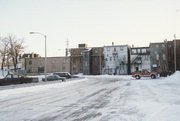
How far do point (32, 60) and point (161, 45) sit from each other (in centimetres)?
5648

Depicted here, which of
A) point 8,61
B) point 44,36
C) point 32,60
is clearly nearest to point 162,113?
point 44,36

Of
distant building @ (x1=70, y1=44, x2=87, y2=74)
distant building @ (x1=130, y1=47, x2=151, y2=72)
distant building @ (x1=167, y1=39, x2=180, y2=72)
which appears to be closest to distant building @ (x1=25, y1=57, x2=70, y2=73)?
distant building @ (x1=70, y1=44, x2=87, y2=74)

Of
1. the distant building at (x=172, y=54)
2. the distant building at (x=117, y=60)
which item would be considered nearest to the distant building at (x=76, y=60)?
the distant building at (x=117, y=60)

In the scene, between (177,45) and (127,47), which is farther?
(127,47)

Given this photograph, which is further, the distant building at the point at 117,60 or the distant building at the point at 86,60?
the distant building at the point at 86,60

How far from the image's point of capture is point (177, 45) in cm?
7856

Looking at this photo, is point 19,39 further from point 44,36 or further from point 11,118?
point 11,118

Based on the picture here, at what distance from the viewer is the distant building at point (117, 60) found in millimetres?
84312

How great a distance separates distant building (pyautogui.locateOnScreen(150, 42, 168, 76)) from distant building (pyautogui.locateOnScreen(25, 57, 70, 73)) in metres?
37.3

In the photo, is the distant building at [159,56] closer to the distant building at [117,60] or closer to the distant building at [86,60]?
the distant building at [117,60]

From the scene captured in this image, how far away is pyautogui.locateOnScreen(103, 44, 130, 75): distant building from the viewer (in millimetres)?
84312

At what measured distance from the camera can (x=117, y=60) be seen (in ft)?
279

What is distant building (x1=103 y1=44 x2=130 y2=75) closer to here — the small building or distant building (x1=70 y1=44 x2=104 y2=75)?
distant building (x1=70 y1=44 x2=104 y2=75)

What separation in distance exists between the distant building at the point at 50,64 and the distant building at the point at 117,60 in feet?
66.0
